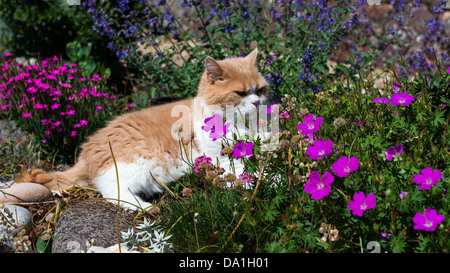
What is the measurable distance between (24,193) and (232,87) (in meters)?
1.81

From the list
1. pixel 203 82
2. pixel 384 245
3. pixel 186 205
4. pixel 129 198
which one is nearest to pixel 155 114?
A: pixel 203 82

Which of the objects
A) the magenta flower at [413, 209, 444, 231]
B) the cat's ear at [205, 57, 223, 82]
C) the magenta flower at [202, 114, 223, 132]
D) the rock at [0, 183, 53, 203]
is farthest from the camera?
the cat's ear at [205, 57, 223, 82]

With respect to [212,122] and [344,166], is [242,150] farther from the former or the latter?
[344,166]

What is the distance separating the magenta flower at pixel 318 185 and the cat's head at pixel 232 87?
5.21 feet

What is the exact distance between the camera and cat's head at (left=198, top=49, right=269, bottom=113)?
3.34 meters

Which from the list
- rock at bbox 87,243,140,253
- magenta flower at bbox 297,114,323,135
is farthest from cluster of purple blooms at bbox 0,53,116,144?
magenta flower at bbox 297,114,323,135

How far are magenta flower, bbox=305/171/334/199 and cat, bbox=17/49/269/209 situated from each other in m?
1.50

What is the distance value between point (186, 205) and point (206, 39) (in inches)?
97.7

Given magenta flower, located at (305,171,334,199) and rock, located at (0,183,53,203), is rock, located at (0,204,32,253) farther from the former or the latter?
magenta flower, located at (305,171,334,199)

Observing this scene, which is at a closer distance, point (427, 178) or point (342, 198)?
point (427, 178)

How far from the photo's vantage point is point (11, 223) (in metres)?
2.73

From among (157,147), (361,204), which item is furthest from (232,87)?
(361,204)

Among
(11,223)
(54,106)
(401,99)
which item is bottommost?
(11,223)
